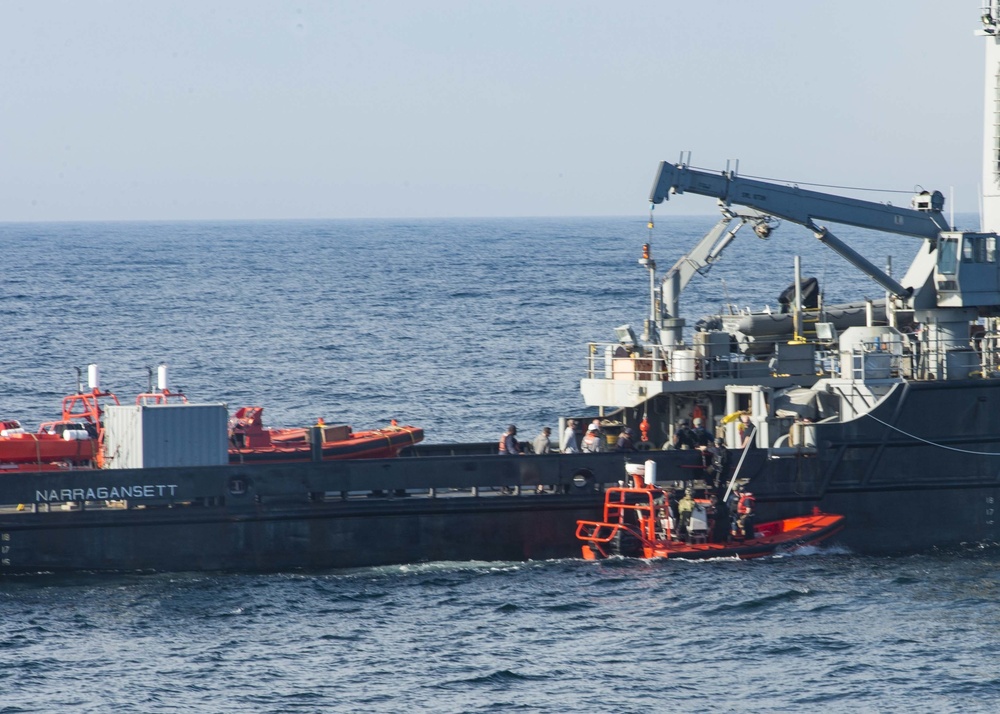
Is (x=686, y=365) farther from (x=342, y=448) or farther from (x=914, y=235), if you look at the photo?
(x=342, y=448)

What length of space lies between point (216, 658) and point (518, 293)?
62383 mm

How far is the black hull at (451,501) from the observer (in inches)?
869

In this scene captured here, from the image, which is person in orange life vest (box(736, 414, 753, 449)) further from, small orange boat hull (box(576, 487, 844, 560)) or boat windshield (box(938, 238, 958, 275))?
boat windshield (box(938, 238, 958, 275))

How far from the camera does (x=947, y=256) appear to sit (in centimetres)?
2438

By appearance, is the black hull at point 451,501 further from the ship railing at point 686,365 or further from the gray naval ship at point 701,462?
the ship railing at point 686,365

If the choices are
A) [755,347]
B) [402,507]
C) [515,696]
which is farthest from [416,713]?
[755,347]

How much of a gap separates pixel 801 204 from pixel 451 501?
782cm

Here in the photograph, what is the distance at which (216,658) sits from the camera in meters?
18.7

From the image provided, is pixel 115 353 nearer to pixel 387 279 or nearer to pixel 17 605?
pixel 17 605

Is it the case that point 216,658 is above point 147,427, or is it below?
below

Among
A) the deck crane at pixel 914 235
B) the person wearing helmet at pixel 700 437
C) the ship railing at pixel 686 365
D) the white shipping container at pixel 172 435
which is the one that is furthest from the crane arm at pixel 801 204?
the white shipping container at pixel 172 435

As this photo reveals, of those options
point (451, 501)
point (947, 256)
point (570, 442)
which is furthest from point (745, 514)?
point (947, 256)

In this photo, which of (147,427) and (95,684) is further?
(147,427)

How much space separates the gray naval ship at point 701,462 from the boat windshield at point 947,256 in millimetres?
33
